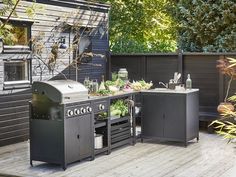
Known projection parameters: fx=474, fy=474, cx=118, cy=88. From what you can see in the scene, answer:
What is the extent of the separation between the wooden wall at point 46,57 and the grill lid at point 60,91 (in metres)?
1.78

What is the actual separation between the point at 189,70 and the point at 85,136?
368cm

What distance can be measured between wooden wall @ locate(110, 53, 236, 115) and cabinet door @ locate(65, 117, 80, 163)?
147 inches

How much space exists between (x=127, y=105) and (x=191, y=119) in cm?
105

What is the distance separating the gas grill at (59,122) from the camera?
19.3ft

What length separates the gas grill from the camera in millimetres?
5879

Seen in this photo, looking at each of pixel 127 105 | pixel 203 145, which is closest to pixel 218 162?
pixel 203 145

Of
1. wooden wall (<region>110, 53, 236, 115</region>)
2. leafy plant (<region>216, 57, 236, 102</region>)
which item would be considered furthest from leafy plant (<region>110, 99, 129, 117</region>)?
wooden wall (<region>110, 53, 236, 115</region>)

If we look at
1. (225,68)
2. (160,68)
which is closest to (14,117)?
(160,68)

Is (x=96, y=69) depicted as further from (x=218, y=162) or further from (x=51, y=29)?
(x=218, y=162)

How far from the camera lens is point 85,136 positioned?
6.26 metres

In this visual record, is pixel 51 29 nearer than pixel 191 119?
No

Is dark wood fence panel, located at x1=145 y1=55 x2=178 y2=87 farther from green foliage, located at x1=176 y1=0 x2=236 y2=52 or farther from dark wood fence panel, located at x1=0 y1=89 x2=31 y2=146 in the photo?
green foliage, located at x1=176 y1=0 x2=236 y2=52

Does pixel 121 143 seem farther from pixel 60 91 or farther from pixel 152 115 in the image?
pixel 60 91

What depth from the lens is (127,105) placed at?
741 cm
